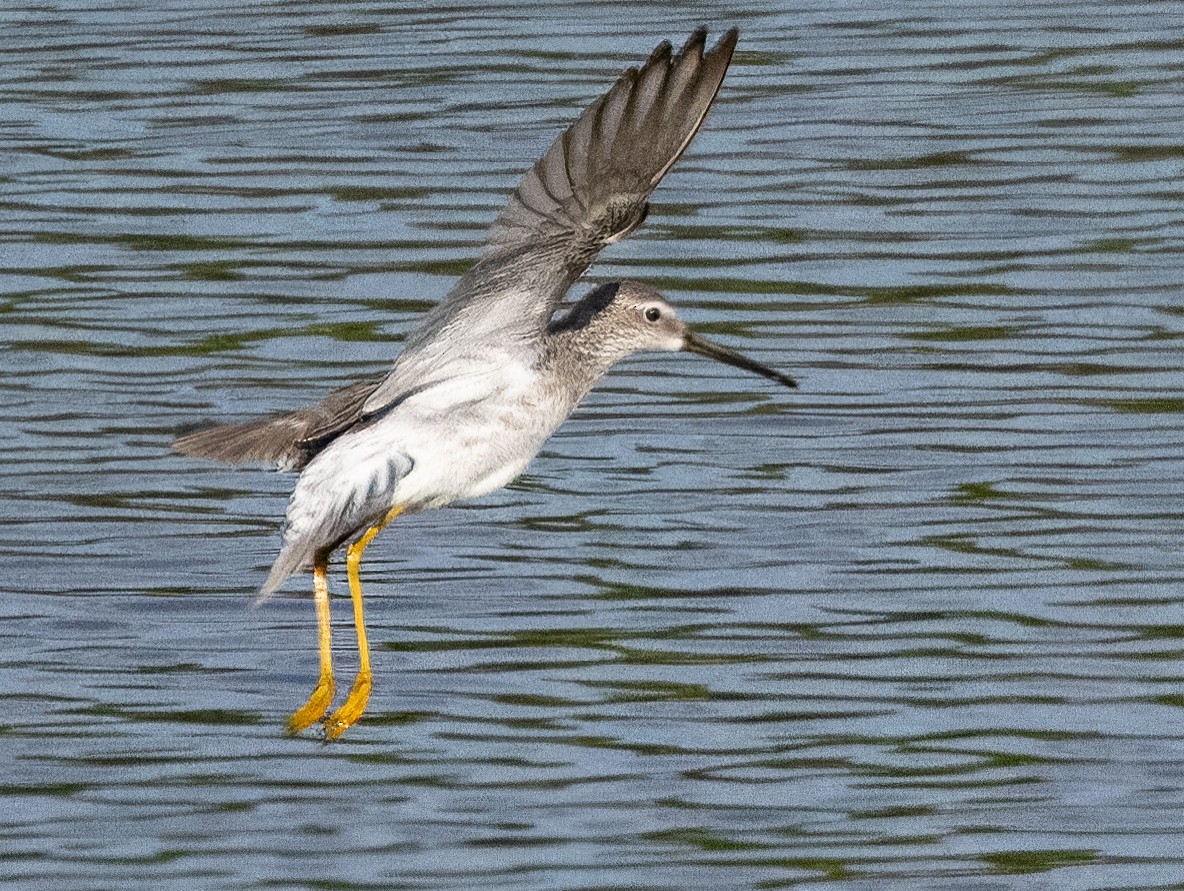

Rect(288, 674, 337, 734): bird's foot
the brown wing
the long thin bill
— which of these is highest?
the long thin bill

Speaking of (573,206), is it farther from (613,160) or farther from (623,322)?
(623,322)

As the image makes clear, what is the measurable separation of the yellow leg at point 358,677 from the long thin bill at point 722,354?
1.25 metres

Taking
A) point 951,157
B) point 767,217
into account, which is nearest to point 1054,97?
point 951,157

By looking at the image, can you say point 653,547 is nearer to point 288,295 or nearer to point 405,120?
point 288,295

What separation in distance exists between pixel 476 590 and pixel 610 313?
1.15 m

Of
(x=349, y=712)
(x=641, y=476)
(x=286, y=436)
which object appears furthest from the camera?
(x=641, y=476)

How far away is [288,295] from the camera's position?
12.7 m

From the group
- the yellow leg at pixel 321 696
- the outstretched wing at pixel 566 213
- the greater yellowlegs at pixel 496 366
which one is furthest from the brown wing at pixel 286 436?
the yellow leg at pixel 321 696

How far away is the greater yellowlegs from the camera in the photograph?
27.1ft

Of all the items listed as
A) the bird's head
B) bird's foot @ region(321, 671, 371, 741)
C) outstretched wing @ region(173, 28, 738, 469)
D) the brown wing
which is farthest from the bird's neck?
bird's foot @ region(321, 671, 371, 741)

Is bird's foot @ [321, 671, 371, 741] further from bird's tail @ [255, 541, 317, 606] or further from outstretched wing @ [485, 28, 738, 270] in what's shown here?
outstretched wing @ [485, 28, 738, 270]

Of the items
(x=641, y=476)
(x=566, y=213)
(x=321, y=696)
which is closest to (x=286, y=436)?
(x=321, y=696)

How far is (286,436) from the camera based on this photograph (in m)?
9.20

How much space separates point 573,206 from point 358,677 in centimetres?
167
